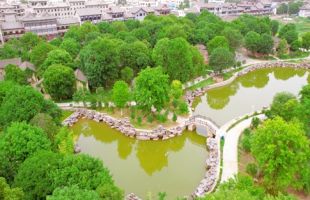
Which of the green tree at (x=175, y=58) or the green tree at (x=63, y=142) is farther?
the green tree at (x=175, y=58)

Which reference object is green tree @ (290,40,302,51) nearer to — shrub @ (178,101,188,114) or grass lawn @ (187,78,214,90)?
grass lawn @ (187,78,214,90)

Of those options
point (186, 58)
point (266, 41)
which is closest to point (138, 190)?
point (186, 58)

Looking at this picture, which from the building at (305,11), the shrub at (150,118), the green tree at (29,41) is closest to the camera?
the shrub at (150,118)

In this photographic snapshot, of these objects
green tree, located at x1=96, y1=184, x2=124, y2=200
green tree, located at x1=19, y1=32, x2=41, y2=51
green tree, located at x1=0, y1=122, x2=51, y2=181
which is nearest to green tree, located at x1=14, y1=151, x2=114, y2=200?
green tree, located at x1=96, y1=184, x2=124, y2=200

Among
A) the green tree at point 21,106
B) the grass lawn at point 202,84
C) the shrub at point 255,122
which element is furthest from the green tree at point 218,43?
the green tree at point 21,106

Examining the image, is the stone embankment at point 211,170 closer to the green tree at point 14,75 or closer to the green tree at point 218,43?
the green tree at point 218,43

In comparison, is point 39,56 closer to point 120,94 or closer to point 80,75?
point 80,75

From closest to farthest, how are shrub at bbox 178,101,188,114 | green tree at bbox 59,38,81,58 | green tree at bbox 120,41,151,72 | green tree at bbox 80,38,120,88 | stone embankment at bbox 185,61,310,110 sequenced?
1. shrub at bbox 178,101,188,114
2. green tree at bbox 80,38,120,88
3. stone embankment at bbox 185,61,310,110
4. green tree at bbox 120,41,151,72
5. green tree at bbox 59,38,81,58
